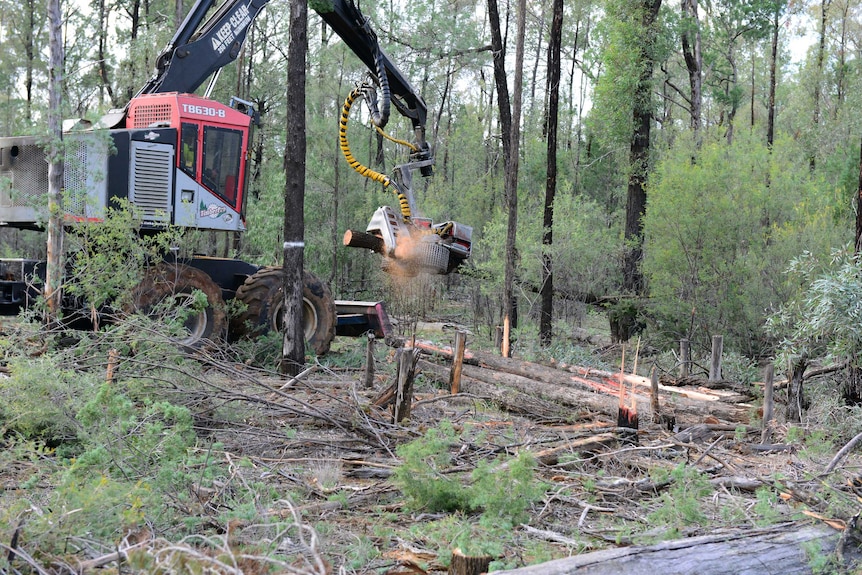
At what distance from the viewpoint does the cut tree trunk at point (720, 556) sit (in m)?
4.26

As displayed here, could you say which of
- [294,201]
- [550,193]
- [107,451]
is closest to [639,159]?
[550,193]

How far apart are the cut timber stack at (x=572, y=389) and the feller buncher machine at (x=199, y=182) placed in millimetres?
1914

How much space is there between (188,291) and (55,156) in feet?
8.52

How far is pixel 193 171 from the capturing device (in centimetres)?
1243

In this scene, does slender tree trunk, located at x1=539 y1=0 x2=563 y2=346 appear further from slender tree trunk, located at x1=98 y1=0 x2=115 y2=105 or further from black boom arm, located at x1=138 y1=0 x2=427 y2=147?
slender tree trunk, located at x1=98 y1=0 x2=115 y2=105

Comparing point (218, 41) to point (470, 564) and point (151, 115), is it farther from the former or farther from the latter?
point (470, 564)

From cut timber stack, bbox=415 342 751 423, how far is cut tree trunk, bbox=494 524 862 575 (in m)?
4.25

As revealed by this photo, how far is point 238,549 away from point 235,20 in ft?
34.6

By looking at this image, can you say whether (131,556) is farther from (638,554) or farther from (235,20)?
(235,20)

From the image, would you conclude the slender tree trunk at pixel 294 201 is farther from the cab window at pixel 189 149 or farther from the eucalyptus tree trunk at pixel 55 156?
the eucalyptus tree trunk at pixel 55 156

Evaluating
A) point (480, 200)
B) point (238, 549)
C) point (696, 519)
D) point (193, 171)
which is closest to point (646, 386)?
point (696, 519)

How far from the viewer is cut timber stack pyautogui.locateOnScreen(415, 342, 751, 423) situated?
9922 millimetres

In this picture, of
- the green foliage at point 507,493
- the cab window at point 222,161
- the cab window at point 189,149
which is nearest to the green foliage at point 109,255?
the cab window at point 189,149

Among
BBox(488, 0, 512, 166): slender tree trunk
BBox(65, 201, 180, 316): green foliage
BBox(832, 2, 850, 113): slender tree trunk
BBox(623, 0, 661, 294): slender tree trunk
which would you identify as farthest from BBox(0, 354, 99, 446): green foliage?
BBox(832, 2, 850, 113): slender tree trunk
